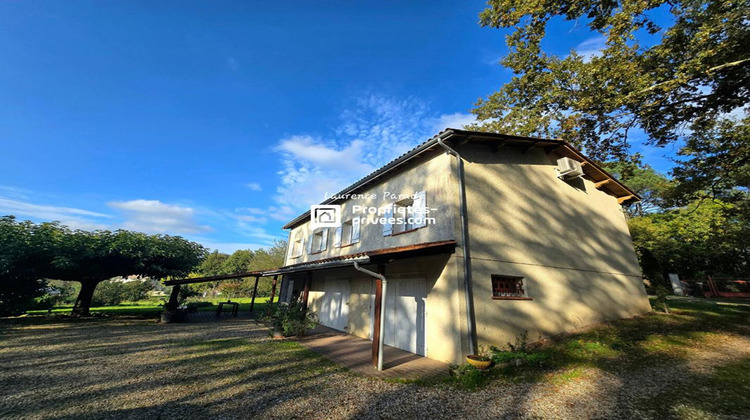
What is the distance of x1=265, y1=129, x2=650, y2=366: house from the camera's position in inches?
264

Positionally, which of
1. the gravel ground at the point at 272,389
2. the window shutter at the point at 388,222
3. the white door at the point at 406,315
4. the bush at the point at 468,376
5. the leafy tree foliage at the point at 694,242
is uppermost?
the leafy tree foliage at the point at 694,242

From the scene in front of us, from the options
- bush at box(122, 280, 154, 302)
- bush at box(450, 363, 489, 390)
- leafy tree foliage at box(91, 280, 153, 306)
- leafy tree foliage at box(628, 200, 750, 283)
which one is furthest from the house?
bush at box(122, 280, 154, 302)

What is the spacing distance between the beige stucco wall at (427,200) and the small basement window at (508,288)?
6.21 ft

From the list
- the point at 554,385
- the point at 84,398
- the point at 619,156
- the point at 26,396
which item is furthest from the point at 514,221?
the point at 26,396

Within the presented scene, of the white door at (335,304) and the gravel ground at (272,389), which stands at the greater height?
the white door at (335,304)

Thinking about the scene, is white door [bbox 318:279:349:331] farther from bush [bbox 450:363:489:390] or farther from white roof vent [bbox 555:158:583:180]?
white roof vent [bbox 555:158:583:180]

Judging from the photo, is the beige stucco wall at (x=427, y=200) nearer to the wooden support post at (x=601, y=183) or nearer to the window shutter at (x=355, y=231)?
the window shutter at (x=355, y=231)

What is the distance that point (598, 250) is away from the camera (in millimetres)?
9844

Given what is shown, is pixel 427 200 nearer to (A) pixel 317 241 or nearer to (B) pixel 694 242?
(A) pixel 317 241

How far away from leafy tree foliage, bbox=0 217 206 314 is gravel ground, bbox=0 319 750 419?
810 cm

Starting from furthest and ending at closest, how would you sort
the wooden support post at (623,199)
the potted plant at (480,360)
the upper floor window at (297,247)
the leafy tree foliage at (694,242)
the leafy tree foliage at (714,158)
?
the leafy tree foliage at (694,242) → the upper floor window at (297,247) → the wooden support post at (623,199) → the leafy tree foliage at (714,158) → the potted plant at (480,360)

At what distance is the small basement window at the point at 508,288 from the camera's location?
23.6 ft

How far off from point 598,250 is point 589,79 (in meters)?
5.89

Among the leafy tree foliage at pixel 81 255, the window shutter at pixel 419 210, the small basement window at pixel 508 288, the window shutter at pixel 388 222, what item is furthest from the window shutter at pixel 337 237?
the leafy tree foliage at pixel 81 255
